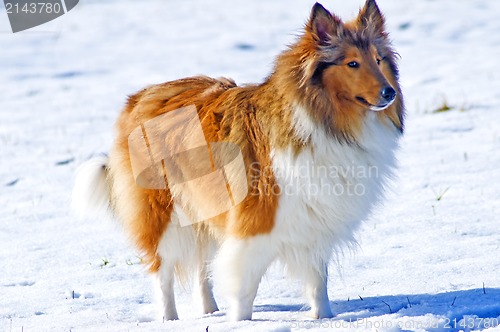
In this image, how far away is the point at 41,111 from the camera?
10.5m

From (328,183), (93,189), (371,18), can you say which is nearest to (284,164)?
(328,183)

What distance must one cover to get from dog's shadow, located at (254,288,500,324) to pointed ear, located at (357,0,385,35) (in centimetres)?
161

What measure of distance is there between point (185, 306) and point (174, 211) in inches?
34.2

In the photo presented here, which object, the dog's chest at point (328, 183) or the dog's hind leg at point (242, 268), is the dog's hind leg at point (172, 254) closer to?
the dog's hind leg at point (242, 268)

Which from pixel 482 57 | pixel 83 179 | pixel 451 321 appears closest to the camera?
pixel 451 321

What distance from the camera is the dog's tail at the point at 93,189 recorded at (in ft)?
16.8

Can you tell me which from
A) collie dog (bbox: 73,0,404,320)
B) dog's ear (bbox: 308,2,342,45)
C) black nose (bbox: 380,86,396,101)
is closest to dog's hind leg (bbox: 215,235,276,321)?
collie dog (bbox: 73,0,404,320)

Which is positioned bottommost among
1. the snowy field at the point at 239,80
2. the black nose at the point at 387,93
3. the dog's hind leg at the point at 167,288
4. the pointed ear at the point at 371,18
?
the snowy field at the point at 239,80

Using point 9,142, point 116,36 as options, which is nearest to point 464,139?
point 9,142

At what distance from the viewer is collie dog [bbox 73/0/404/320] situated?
414cm

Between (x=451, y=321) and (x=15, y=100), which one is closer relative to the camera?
(x=451, y=321)

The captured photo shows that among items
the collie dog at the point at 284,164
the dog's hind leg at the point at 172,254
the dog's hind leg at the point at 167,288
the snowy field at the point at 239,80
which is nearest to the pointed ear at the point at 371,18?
the collie dog at the point at 284,164

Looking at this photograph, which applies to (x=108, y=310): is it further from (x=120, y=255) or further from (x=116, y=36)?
(x=116, y=36)

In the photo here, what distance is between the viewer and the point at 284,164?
4156 millimetres
